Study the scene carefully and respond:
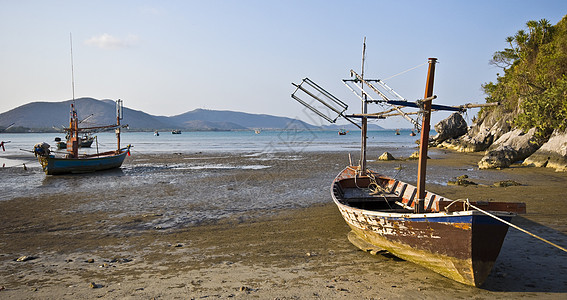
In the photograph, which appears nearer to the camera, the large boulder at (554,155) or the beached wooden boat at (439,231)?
the beached wooden boat at (439,231)

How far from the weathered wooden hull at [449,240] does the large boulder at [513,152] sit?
21.2m

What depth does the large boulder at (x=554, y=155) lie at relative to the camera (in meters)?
22.5

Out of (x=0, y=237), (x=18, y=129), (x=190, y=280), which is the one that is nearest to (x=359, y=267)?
(x=190, y=280)

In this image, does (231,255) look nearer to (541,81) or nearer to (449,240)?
(449,240)

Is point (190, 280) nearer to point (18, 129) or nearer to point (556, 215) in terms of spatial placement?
point (556, 215)

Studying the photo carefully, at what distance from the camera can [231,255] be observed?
925 centimetres

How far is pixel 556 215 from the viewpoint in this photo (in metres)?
12.1

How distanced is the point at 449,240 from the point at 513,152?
2413 cm

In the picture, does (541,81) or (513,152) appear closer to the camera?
(513,152)

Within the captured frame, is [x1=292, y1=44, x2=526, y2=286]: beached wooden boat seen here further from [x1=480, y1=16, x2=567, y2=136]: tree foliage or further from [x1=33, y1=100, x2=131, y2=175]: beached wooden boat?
[x1=33, y1=100, x2=131, y2=175]: beached wooden boat

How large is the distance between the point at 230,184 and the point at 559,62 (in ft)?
91.2

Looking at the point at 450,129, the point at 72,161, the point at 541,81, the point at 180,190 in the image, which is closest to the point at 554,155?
the point at 541,81

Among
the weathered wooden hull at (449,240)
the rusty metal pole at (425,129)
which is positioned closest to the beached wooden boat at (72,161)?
the weathered wooden hull at (449,240)

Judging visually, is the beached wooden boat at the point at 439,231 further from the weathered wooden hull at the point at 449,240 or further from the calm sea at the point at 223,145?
the calm sea at the point at 223,145
